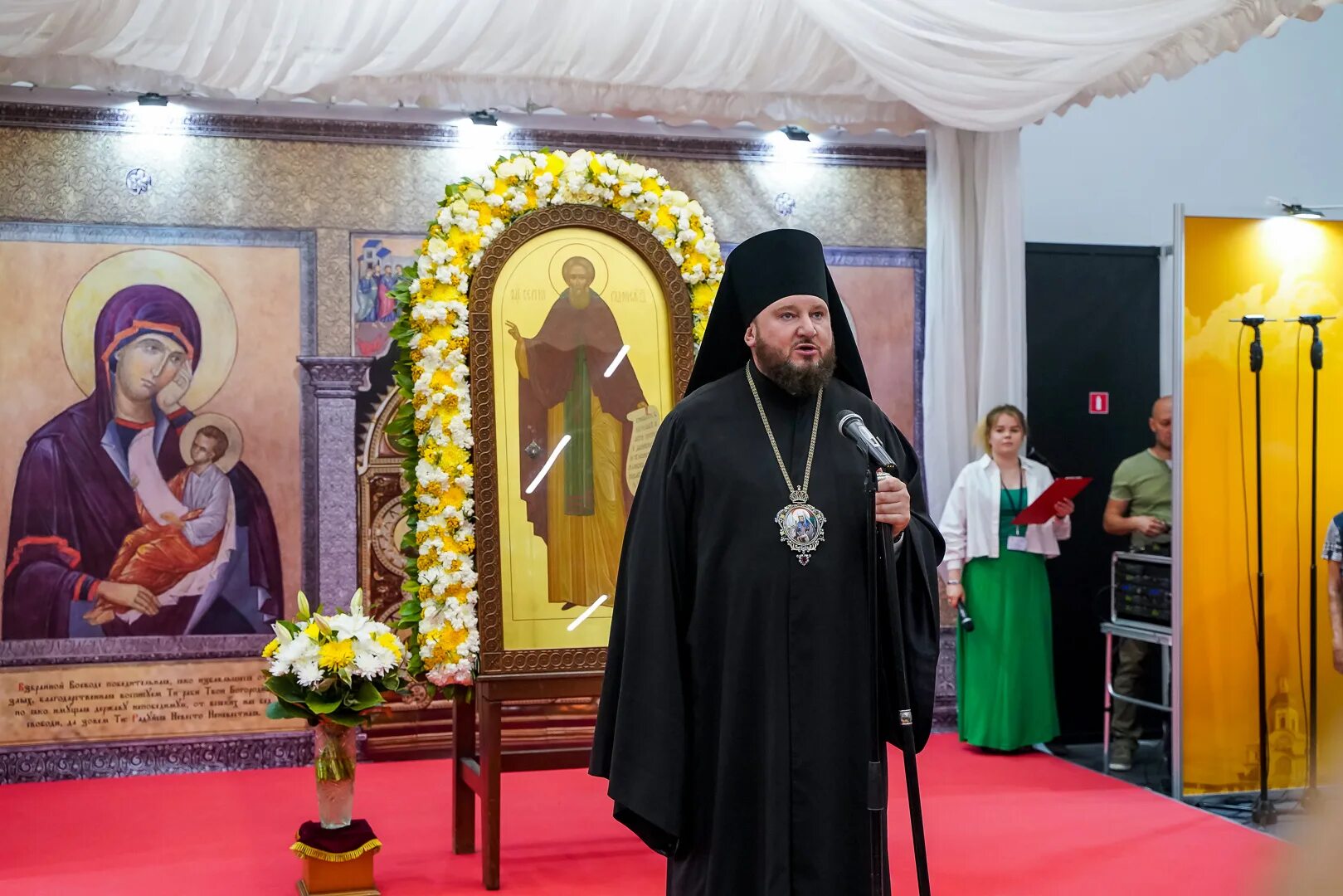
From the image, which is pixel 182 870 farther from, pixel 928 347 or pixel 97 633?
pixel 928 347

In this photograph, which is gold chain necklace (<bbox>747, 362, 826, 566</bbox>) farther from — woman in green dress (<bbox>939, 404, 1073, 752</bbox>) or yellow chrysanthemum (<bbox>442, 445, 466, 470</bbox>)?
woman in green dress (<bbox>939, 404, 1073, 752</bbox>)

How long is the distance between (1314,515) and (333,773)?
435cm

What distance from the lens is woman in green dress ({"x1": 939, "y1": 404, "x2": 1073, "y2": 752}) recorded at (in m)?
7.59

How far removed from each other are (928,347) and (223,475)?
394 centimetres

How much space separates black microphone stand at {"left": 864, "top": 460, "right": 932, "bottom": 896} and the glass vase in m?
2.52

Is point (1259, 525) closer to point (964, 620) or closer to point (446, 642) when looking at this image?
point (964, 620)

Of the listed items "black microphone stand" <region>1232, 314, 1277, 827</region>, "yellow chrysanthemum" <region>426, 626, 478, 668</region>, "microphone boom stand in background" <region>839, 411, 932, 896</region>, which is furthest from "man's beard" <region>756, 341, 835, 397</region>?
"black microphone stand" <region>1232, 314, 1277, 827</region>

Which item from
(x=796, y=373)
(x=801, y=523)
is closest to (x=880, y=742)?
(x=801, y=523)

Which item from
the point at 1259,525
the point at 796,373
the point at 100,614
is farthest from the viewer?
the point at 100,614

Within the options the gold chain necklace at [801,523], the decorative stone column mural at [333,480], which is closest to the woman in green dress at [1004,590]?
the decorative stone column mural at [333,480]

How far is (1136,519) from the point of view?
24.1 feet

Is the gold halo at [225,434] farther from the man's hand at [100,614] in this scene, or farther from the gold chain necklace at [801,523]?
the gold chain necklace at [801,523]

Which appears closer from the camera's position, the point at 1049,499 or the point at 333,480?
the point at 1049,499

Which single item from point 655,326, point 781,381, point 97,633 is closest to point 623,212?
point 655,326
